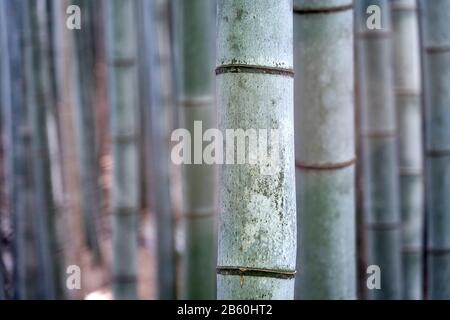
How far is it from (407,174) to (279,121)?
4.21 feet

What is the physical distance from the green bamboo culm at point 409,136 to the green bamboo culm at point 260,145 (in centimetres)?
121

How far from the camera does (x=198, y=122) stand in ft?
4.64

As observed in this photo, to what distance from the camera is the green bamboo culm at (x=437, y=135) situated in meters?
1.17

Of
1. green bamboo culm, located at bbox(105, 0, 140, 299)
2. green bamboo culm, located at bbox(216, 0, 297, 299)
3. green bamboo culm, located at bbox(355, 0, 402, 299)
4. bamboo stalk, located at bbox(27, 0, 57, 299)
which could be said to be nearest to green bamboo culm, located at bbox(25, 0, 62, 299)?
bamboo stalk, located at bbox(27, 0, 57, 299)

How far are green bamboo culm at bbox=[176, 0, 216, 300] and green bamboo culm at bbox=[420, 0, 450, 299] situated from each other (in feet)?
1.55

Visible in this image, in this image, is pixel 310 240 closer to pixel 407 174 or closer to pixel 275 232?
pixel 275 232

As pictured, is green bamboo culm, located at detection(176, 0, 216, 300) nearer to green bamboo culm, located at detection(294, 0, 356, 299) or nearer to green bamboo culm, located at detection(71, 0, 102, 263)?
green bamboo culm, located at detection(294, 0, 356, 299)

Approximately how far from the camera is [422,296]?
5.84 feet

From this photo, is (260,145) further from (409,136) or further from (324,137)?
(409,136)

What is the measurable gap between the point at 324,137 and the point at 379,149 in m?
0.63

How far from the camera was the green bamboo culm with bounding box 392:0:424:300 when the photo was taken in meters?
1.77

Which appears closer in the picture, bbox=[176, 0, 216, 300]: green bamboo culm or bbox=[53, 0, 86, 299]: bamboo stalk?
bbox=[176, 0, 216, 300]: green bamboo culm

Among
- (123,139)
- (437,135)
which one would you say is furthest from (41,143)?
(437,135)
